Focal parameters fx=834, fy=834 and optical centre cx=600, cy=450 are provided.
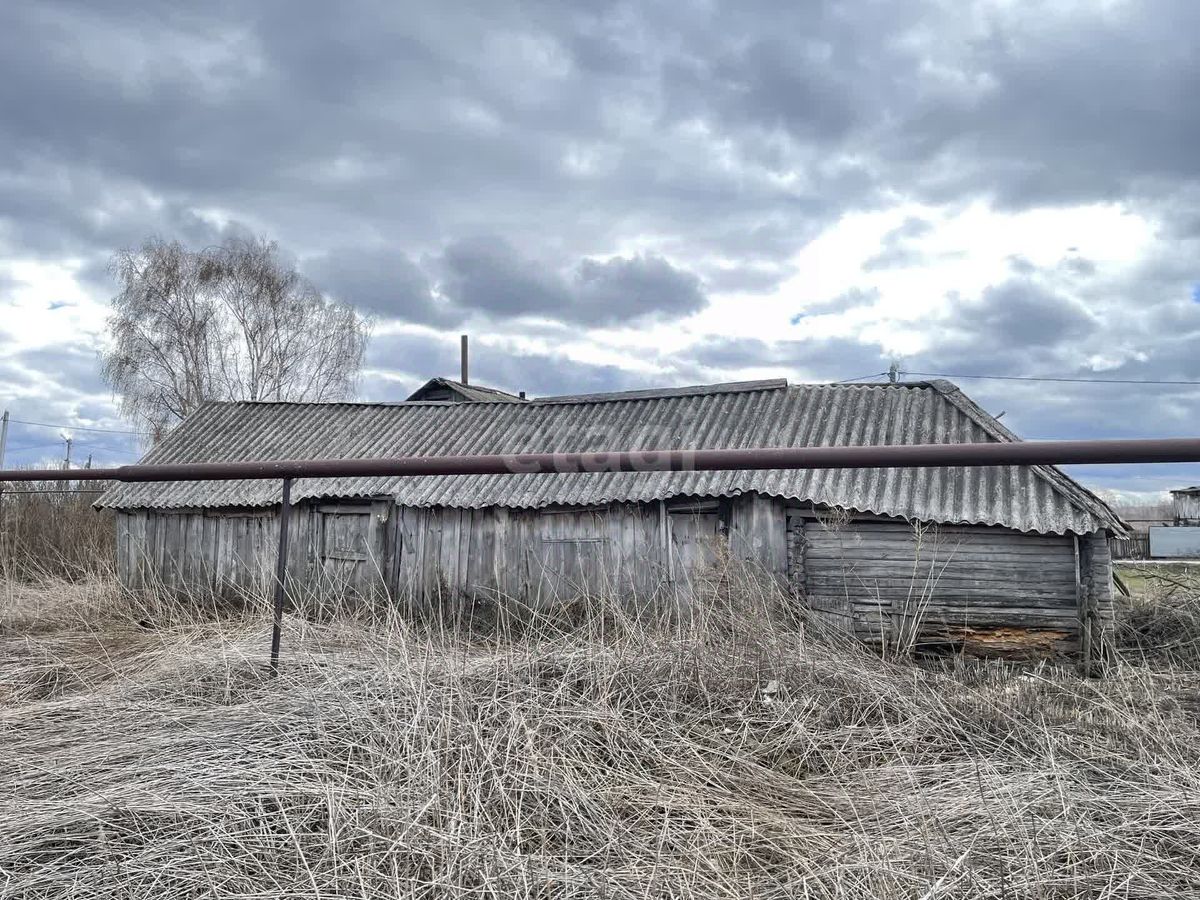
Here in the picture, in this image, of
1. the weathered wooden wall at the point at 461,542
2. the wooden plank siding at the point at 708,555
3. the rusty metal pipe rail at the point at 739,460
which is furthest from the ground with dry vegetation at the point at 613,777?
the weathered wooden wall at the point at 461,542

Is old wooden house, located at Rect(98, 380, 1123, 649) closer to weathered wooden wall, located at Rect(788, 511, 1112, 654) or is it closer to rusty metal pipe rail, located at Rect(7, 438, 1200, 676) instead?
weathered wooden wall, located at Rect(788, 511, 1112, 654)

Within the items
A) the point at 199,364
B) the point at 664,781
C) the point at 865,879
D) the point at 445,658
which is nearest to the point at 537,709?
the point at 664,781

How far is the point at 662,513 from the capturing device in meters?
11.1

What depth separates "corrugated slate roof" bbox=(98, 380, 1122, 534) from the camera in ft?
33.8

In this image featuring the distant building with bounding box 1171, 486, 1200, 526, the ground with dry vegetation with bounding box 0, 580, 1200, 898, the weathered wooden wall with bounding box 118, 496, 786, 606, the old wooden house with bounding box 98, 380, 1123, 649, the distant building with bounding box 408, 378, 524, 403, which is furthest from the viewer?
the distant building with bounding box 1171, 486, 1200, 526

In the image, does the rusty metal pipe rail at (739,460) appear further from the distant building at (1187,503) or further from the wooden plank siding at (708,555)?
the distant building at (1187,503)

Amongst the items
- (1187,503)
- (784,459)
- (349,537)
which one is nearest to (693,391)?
(349,537)

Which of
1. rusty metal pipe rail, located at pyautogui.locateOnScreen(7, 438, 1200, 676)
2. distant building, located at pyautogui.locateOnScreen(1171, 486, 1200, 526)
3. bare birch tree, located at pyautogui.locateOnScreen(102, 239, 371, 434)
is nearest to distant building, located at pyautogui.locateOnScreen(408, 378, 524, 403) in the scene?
bare birch tree, located at pyautogui.locateOnScreen(102, 239, 371, 434)

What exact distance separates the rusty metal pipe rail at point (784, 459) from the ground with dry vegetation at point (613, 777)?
0.62 meters

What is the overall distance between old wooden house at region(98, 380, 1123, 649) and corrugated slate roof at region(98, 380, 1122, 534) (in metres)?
0.04

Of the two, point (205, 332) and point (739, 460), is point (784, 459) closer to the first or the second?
point (739, 460)

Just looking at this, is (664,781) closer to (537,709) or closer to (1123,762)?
(537,709)

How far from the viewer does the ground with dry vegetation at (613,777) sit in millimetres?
1795

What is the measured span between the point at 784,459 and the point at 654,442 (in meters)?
10.5
